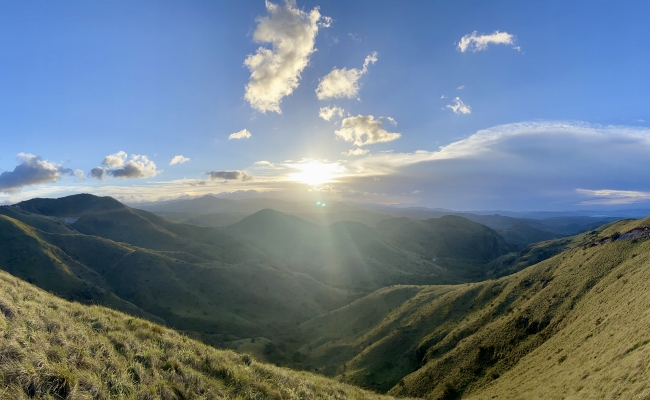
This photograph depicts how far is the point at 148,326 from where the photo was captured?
52.7ft

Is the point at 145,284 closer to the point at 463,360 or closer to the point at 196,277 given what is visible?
the point at 196,277

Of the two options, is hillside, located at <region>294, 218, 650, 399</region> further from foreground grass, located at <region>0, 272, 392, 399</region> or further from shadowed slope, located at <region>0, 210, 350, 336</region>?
shadowed slope, located at <region>0, 210, 350, 336</region>

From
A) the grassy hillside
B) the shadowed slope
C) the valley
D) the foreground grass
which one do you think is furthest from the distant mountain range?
the foreground grass

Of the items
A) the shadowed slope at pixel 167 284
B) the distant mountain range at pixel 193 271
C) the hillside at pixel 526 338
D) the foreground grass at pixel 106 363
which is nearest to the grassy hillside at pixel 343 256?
the distant mountain range at pixel 193 271

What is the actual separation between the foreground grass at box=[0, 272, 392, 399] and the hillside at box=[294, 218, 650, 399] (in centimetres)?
1944

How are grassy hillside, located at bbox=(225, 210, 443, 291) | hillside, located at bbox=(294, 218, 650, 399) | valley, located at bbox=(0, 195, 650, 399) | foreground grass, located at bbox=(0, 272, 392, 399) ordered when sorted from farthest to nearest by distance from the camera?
grassy hillside, located at bbox=(225, 210, 443, 291)
valley, located at bbox=(0, 195, 650, 399)
hillside, located at bbox=(294, 218, 650, 399)
foreground grass, located at bbox=(0, 272, 392, 399)

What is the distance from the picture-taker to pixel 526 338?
113 ft

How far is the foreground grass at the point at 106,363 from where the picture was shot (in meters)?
8.15

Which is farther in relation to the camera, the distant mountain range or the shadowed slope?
the distant mountain range

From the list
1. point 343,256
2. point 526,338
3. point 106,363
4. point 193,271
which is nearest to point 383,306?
point 526,338

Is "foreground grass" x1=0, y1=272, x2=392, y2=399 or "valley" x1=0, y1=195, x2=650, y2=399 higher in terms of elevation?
"foreground grass" x1=0, y1=272, x2=392, y2=399

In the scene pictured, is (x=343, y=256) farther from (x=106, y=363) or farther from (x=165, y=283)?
(x=106, y=363)

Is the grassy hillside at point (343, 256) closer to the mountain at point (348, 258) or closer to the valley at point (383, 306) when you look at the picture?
the mountain at point (348, 258)

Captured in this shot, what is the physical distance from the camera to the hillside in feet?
70.5
